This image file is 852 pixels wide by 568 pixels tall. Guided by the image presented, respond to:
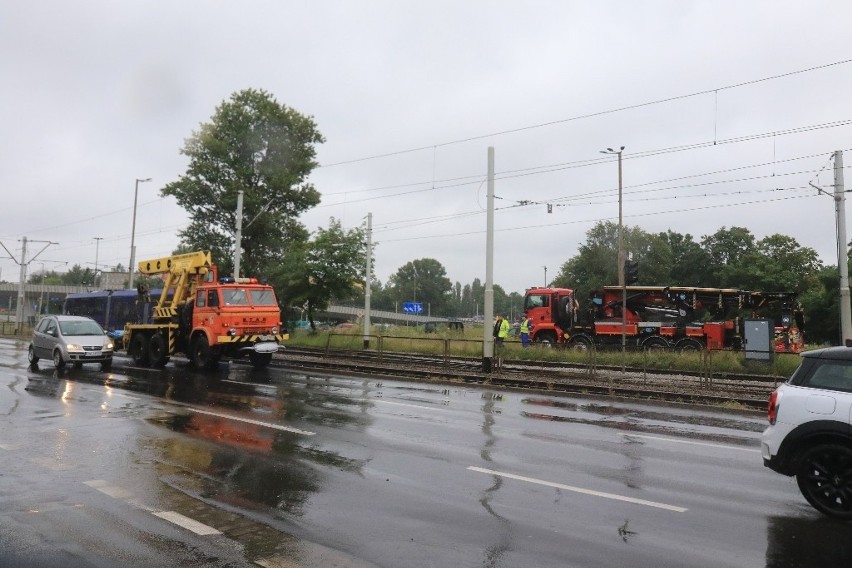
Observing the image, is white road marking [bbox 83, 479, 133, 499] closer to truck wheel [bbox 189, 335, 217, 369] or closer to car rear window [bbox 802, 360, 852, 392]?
car rear window [bbox 802, 360, 852, 392]

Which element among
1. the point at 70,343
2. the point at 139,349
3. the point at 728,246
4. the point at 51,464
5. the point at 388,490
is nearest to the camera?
the point at 388,490

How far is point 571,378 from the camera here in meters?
19.0

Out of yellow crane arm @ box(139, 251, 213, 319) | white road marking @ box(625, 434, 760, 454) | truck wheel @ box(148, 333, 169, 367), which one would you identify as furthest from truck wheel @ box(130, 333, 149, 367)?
white road marking @ box(625, 434, 760, 454)

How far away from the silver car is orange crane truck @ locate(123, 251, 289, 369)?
2117 mm

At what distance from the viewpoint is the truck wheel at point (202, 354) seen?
20.5m

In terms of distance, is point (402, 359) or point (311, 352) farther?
point (311, 352)

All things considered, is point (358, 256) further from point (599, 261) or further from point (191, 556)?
point (599, 261)

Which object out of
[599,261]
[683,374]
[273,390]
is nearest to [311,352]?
[273,390]

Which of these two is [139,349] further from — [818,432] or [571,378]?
[818,432]

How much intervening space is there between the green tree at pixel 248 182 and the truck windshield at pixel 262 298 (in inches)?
809

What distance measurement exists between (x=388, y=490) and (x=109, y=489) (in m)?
2.85

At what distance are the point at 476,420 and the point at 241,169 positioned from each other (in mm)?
35513

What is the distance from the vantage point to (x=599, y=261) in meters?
77.0

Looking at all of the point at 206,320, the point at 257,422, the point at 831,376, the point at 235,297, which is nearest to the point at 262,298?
the point at 235,297
